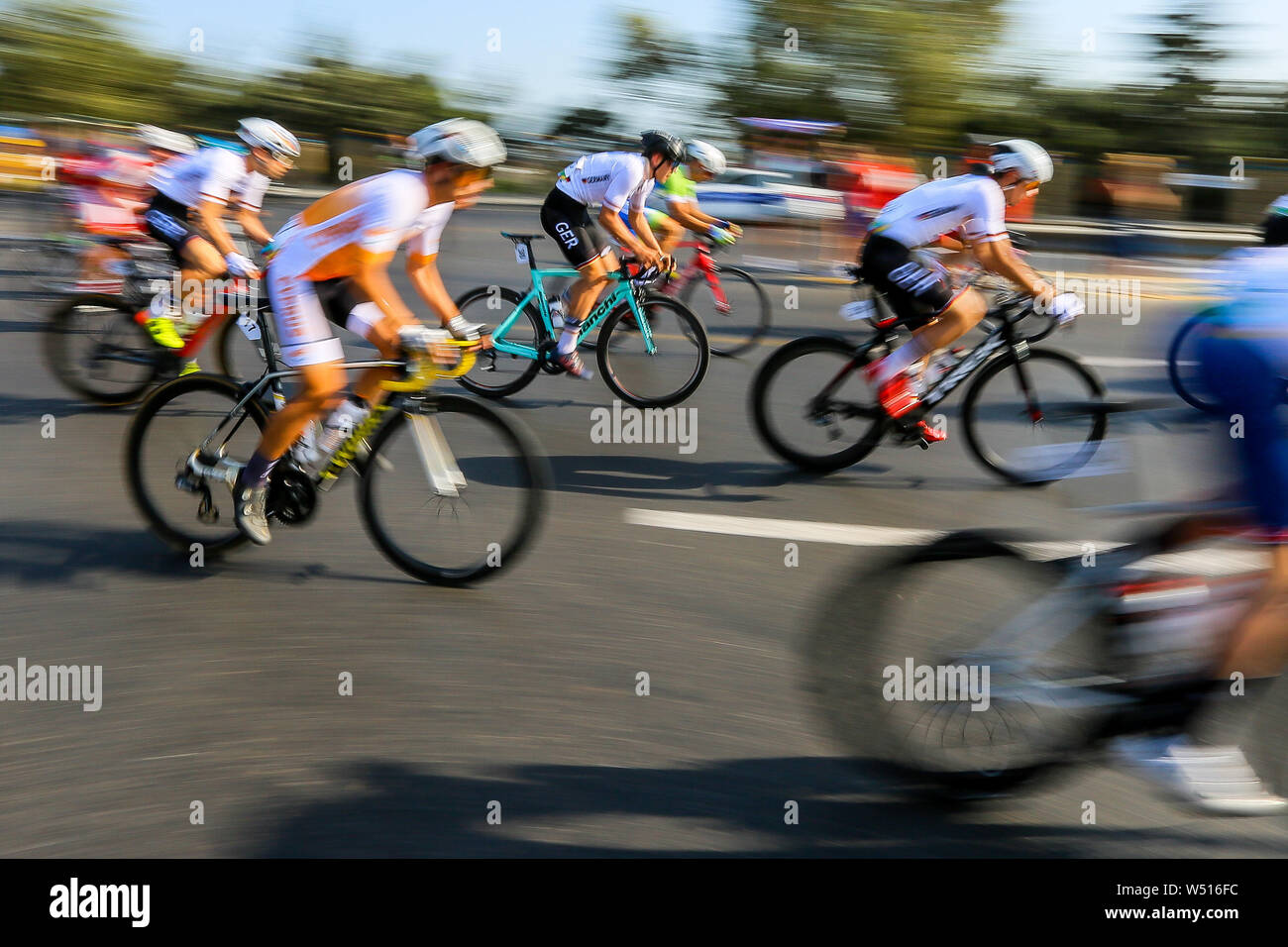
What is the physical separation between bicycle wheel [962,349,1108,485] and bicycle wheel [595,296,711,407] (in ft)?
7.23

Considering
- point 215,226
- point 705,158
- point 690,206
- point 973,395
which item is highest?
point 705,158

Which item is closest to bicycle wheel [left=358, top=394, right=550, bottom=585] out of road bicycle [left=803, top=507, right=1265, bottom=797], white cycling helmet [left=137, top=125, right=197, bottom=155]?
road bicycle [left=803, top=507, right=1265, bottom=797]

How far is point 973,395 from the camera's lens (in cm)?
685

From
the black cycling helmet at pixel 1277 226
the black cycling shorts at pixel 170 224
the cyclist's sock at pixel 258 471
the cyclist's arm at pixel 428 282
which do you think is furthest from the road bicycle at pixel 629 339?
the black cycling helmet at pixel 1277 226

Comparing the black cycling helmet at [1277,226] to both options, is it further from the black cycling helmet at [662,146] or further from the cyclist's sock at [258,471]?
the black cycling helmet at [662,146]

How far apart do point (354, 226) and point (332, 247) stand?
13 cm

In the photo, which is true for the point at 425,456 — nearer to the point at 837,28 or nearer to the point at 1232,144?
the point at 837,28

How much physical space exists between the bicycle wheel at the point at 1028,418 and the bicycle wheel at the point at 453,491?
3.00 meters

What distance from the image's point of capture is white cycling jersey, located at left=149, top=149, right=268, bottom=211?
767 centimetres

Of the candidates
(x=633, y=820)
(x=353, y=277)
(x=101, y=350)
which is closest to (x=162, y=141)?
(x=101, y=350)

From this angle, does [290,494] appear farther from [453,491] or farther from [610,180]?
[610,180]

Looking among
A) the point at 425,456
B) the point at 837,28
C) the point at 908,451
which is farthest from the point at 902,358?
the point at 837,28
